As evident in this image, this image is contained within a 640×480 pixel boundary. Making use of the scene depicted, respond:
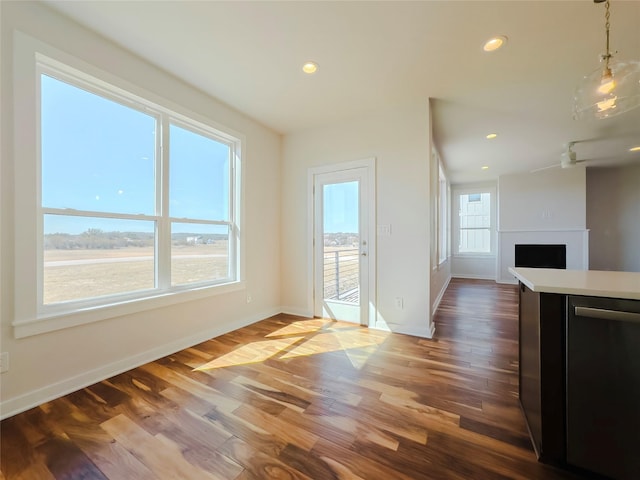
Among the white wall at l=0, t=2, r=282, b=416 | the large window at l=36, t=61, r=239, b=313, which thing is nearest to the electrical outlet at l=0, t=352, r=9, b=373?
the white wall at l=0, t=2, r=282, b=416

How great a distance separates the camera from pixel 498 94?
282 centimetres

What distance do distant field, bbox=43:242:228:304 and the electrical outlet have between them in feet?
1.19

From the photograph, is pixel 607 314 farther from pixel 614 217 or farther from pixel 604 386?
pixel 614 217

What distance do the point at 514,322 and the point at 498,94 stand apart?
2808 millimetres

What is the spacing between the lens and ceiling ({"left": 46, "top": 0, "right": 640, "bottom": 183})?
70.1 inches

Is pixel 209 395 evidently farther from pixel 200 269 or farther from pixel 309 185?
pixel 309 185

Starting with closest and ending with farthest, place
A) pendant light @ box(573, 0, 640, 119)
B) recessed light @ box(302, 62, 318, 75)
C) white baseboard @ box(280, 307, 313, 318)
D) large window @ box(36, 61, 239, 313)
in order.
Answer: pendant light @ box(573, 0, 640, 119)
large window @ box(36, 61, 239, 313)
recessed light @ box(302, 62, 318, 75)
white baseboard @ box(280, 307, 313, 318)

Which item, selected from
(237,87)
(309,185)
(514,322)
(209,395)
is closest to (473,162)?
(514,322)

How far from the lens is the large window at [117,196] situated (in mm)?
1890

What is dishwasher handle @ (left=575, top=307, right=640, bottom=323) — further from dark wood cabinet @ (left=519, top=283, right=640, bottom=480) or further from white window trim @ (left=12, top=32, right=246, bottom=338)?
white window trim @ (left=12, top=32, right=246, bottom=338)

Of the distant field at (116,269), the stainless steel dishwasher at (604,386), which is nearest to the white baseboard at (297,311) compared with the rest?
the distant field at (116,269)

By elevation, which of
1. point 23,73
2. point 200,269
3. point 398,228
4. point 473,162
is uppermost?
point 473,162

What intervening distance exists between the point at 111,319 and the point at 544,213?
7.77 metres

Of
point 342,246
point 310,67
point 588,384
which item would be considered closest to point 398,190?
point 342,246
